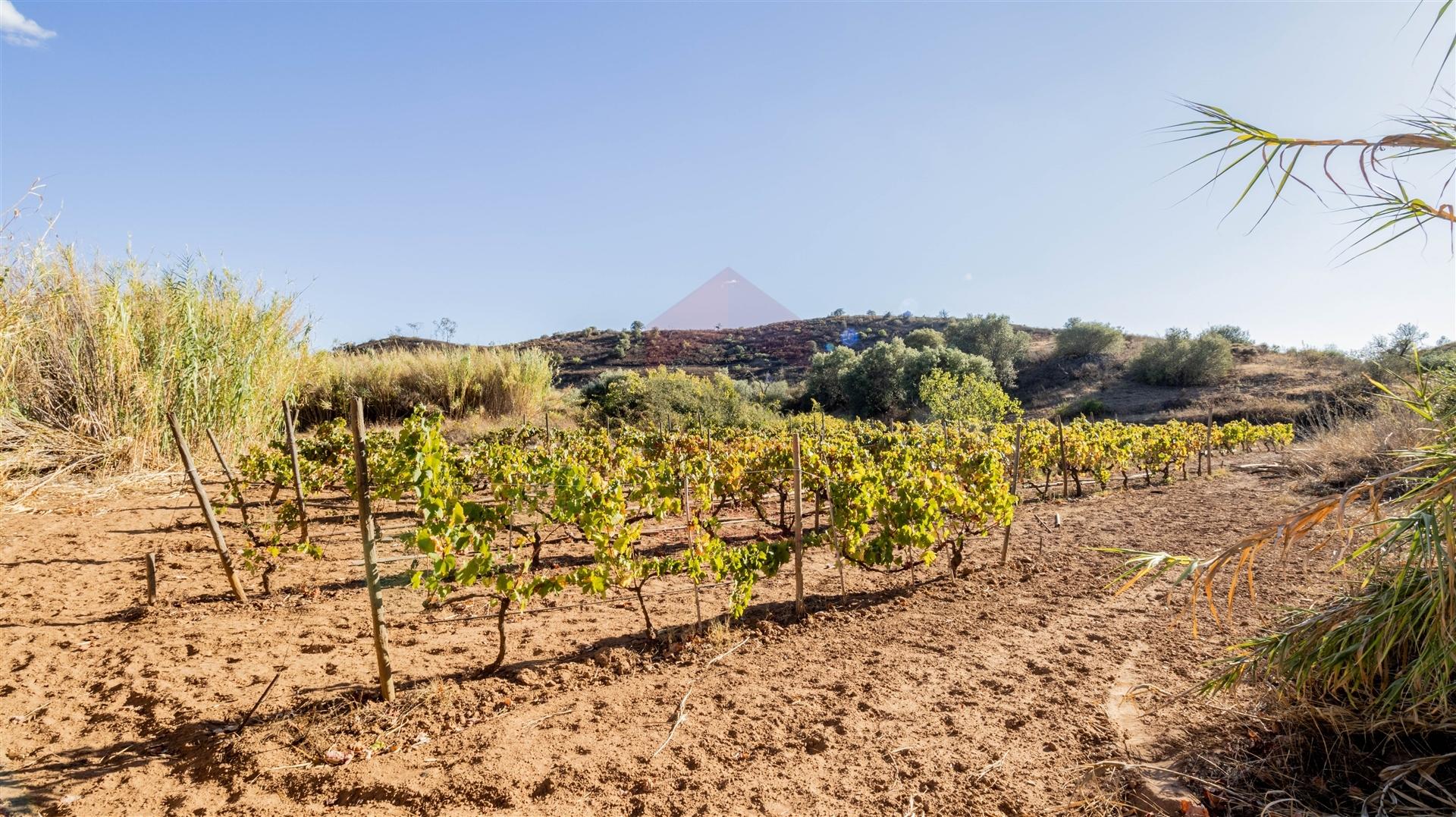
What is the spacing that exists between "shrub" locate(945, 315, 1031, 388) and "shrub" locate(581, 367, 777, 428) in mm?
19738

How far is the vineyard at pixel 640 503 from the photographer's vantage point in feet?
11.1

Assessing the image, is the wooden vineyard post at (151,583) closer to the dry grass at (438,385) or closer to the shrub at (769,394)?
the dry grass at (438,385)

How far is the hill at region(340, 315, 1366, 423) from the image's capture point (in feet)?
75.7

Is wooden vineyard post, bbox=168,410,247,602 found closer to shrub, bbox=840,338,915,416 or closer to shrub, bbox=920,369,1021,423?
shrub, bbox=920,369,1021,423

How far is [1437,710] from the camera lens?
1.91 meters

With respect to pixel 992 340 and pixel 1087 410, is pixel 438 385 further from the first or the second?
pixel 992 340

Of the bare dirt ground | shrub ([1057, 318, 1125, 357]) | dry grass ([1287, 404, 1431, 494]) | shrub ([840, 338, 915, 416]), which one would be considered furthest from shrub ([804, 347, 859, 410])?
the bare dirt ground

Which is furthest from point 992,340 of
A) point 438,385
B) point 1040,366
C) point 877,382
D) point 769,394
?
point 438,385

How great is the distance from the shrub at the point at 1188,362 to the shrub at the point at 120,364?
3340cm

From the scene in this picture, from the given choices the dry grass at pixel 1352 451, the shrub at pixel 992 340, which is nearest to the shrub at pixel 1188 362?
the shrub at pixel 992 340

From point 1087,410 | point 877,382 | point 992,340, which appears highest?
point 992,340

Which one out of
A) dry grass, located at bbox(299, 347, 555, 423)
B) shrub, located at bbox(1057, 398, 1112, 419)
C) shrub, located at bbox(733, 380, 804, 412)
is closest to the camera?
dry grass, located at bbox(299, 347, 555, 423)

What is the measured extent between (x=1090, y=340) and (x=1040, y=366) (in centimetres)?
301

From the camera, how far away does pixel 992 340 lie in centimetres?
3519
